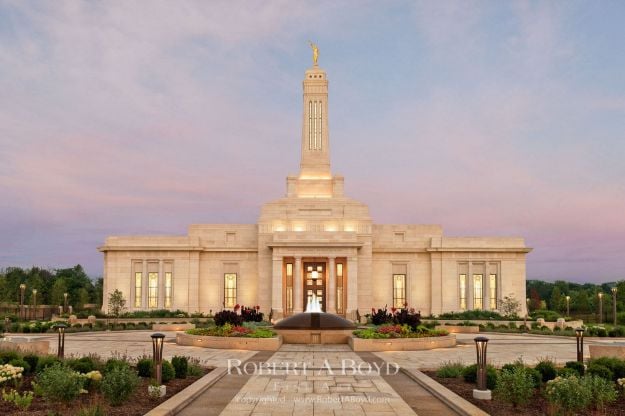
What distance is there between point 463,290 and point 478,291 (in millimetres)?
1445

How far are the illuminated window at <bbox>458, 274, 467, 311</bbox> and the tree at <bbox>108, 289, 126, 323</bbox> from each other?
31692 millimetres

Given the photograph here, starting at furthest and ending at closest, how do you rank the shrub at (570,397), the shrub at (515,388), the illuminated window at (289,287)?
the illuminated window at (289,287) → the shrub at (515,388) → the shrub at (570,397)

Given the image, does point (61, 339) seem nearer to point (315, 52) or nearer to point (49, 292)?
point (315, 52)

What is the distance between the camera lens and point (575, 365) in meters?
18.0

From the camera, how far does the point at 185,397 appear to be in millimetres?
14180

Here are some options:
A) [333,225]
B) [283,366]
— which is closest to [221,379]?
[283,366]

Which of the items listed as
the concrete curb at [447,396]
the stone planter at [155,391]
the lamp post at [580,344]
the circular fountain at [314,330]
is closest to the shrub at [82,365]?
the stone planter at [155,391]

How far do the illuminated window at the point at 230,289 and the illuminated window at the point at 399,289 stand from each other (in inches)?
614

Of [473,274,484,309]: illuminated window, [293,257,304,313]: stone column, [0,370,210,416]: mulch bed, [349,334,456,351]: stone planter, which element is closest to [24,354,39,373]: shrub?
[0,370,210,416]: mulch bed

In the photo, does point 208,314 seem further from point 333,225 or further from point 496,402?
point 496,402

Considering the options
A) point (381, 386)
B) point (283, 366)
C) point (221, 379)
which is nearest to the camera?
point (381, 386)

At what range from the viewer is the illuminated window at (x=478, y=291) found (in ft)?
198

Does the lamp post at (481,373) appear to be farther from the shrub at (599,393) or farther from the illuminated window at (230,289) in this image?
the illuminated window at (230,289)

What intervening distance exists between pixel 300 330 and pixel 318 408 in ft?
58.6
